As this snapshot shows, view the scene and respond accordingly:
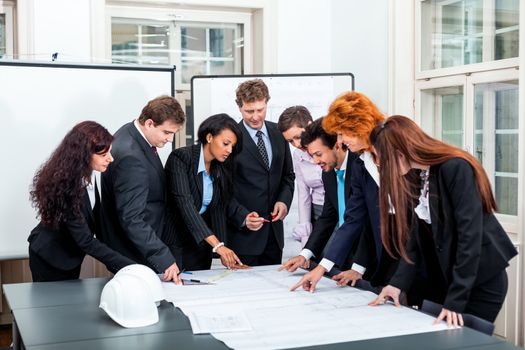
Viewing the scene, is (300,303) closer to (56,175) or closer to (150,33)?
(56,175)

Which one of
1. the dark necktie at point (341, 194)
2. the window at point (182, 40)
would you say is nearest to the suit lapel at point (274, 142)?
the dark necktie at point (341, 194)

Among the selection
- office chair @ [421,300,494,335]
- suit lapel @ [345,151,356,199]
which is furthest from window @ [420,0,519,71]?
office chair @ [421,300,494,335]

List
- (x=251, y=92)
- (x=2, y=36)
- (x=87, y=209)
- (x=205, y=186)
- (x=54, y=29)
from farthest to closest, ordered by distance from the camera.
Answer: (x=2, y=36)
(x=54, y=29)
(x=251, y=92)
(x=205, y=186)
(x=87, y=209)

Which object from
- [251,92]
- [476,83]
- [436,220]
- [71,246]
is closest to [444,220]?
[436,220]

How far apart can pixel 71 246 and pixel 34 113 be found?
1.34 meters

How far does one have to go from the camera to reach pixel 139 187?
118 inches

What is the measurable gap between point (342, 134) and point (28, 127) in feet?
7.28

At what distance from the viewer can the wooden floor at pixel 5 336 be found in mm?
4605

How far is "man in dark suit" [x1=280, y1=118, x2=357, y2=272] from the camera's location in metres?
2.96

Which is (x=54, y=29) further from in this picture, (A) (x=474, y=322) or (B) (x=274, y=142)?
(A) (x=474, y=322)

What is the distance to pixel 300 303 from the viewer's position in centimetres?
240

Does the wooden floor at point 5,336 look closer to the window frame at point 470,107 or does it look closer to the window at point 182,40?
the window at point 182,40

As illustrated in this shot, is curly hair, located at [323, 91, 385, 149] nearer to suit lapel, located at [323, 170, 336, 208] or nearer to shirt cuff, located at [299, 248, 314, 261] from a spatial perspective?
suit lapel, located at [323, 170, 336, 208]

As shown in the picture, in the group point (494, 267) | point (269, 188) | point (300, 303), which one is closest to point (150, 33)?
point (269, 188)
